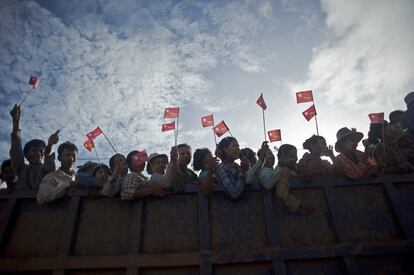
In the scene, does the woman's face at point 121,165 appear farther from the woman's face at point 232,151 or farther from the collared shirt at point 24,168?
the woman's face at point 232,151

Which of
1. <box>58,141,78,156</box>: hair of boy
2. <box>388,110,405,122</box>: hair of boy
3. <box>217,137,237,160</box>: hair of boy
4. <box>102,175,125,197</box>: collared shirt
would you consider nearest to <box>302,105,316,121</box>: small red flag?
<box>388,110,405,122</box>: hair of boy

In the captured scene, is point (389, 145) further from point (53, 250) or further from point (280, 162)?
point (53, 250)

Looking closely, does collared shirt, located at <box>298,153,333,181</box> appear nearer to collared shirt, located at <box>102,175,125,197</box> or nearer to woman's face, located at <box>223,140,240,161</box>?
woman's face, located at <box>223,140,240,161</box>

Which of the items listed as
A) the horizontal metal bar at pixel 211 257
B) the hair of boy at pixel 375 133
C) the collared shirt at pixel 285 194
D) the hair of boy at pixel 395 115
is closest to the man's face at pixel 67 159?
the horizontal metal bar at pixel 211 257

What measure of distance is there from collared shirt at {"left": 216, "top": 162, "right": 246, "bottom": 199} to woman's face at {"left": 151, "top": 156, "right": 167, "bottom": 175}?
49.6 inches

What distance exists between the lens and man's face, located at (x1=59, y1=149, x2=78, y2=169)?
4.03 m

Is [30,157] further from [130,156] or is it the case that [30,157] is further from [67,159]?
[130,156]

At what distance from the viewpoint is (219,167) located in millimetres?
3381

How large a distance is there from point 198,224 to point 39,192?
6.18ft

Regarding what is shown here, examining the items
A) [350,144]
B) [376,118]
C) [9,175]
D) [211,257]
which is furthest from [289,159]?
[9,175]

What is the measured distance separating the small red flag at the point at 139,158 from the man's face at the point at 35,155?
136 centimetres

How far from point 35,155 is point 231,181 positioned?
301 cm

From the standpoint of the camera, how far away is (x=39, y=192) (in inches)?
122

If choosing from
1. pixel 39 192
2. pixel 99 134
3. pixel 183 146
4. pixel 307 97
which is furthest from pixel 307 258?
pixel 99 134
